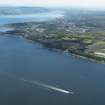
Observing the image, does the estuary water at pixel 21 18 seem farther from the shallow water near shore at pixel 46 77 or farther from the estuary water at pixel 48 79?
the estuary water at pixel 48 79

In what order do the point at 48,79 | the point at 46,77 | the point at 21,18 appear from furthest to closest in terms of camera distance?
the point at 21,18 < the point at 46,77 < the point at 48,79

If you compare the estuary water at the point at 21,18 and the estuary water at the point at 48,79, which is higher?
the estuary water at the point at 48,79

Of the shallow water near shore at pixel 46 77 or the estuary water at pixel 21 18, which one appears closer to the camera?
the shallow water near shore at pixel 46 77

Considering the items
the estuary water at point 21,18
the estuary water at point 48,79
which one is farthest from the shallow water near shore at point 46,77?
the estuary water at point 21,18

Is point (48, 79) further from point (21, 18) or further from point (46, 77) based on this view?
point (21, 18)

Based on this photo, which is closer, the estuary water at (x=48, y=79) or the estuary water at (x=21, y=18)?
the estuary water at (x=48, y=79)

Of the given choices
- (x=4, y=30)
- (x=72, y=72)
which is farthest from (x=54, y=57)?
(x=4, y=30)

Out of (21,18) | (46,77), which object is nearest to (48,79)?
(46,77)

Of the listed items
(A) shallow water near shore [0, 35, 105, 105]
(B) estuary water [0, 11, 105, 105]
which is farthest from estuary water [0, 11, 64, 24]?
(B) estuary water [0, 11, 105, 105]

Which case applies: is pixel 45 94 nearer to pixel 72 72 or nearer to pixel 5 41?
pixel 72 72
